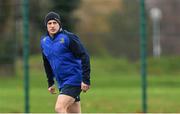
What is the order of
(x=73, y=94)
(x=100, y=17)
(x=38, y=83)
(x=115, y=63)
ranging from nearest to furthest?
(x=73, y=94)
(x=38, y=83)
(x=115, y=63)
(x=100, y=17)

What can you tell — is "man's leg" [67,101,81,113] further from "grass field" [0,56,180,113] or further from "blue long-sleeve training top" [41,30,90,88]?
"grass field" [0,56,180,113]

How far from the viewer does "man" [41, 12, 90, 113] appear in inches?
299

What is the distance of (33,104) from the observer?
13.9 meters

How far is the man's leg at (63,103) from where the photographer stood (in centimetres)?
747

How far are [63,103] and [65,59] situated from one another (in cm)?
56

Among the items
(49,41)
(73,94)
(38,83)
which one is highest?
(49,41)

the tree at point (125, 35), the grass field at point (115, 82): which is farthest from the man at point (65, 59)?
the tree at point (125, 35)

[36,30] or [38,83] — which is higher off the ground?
[36,30]

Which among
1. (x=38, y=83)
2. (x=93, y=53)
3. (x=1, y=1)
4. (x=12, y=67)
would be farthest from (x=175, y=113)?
(x=1, y=1)

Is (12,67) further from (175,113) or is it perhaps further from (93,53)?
(175,113)

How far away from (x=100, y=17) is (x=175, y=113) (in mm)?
20526

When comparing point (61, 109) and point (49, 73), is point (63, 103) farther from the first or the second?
point (49, 73)

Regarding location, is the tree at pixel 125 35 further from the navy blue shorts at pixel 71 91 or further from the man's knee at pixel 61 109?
the man's knee at pixel 61 109

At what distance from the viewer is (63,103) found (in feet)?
24.7
